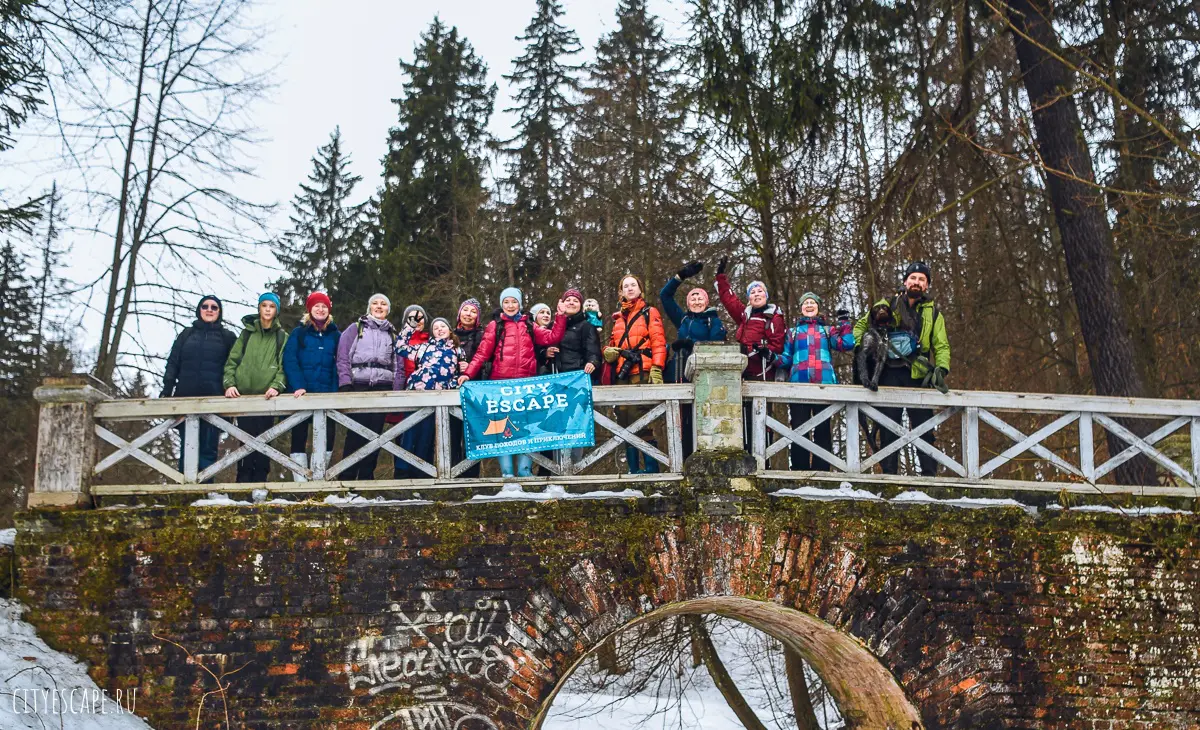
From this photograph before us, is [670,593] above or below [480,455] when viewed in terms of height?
below

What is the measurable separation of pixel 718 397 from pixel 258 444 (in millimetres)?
3518

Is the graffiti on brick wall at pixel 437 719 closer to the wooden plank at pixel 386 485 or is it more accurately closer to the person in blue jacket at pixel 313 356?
the wooden plank at pixel 386 485

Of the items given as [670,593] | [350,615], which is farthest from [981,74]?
[350,615]

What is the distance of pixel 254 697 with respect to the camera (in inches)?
316

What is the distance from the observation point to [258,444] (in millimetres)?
8281

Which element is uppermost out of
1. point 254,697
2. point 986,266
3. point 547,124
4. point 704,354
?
point 547,124

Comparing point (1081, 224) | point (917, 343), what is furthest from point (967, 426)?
point (1081, 224)

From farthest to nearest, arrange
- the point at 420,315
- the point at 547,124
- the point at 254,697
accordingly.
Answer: the point at 547,124 < the point at 420,315 < the point at 254,697

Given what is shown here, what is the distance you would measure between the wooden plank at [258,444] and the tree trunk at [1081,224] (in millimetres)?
8075

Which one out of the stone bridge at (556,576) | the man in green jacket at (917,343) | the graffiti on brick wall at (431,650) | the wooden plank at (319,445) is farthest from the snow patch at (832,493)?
the wooden plank at (319,445)

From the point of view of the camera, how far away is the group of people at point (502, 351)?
8.96 meters

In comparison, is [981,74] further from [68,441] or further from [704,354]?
[68,441]

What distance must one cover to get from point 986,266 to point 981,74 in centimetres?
262

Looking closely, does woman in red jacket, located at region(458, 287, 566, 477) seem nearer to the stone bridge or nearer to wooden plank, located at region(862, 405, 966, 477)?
the stone bridge
